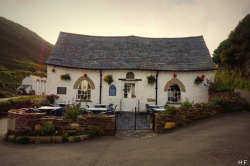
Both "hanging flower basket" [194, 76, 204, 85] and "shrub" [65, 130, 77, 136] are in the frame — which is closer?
"shrub" [65, 130, 77, 136]

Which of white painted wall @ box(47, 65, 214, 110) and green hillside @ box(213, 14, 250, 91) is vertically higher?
green hillside @ box(213, 14, 250, 91)

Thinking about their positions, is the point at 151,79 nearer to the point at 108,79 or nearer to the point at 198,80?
the point at 108,79

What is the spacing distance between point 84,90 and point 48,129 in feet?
24.0

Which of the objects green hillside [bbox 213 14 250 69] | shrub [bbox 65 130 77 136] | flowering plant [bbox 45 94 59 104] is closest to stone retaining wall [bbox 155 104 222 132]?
shrub [bbox 65 130 77 136]

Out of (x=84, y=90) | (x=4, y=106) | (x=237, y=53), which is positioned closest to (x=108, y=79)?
(x=84, y=90)

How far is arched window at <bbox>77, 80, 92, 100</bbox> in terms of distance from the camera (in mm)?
13664

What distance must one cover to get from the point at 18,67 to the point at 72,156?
76628 millimetres

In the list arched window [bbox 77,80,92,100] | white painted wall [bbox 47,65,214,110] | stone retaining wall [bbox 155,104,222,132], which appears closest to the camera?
stone retaining wall [bbox 155,104,222,132]

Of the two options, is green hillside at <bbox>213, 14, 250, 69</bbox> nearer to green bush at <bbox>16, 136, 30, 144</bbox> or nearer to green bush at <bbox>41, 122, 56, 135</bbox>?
green bush at <bbox>41, 122, 56, 135</bbox>

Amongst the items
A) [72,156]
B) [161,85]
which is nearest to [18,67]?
[161,85]

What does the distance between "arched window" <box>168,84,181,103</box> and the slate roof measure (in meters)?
1.60

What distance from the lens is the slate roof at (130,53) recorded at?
540 inches

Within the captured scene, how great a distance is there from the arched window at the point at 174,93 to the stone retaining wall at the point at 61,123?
812 cm

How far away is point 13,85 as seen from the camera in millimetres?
39312
